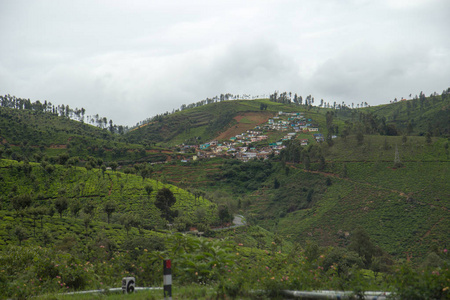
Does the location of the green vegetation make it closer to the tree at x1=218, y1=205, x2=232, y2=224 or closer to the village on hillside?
the tree at x1=218, y1=205, x2=232, y2=224

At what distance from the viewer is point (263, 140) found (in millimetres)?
120250

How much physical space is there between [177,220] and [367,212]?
3109cm

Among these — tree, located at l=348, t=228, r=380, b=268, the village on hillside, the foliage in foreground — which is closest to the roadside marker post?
the foliage in foreground

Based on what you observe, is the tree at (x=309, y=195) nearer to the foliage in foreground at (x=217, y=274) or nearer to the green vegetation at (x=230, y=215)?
the green vegetation at (x=230, y=215)

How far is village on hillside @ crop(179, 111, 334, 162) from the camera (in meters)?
105

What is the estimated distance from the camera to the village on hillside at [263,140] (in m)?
105

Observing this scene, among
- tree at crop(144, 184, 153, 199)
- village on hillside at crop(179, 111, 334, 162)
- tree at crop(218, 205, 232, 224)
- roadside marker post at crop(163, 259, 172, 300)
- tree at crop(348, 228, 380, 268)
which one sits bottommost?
tree at crop(348, 228, 380, 268)

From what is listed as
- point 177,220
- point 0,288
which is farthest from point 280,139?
point 0,288

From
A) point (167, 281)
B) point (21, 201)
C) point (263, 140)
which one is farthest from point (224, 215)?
point (263, 140)

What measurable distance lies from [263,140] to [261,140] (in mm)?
815

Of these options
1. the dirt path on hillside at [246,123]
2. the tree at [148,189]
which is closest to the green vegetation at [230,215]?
the tree at [148,189]

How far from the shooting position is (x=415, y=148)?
70875 millimetres

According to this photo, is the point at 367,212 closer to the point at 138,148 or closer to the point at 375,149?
the point at 375,149

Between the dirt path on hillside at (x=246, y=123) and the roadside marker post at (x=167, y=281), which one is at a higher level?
the dirt path on hillside at (x=246, y=123)
